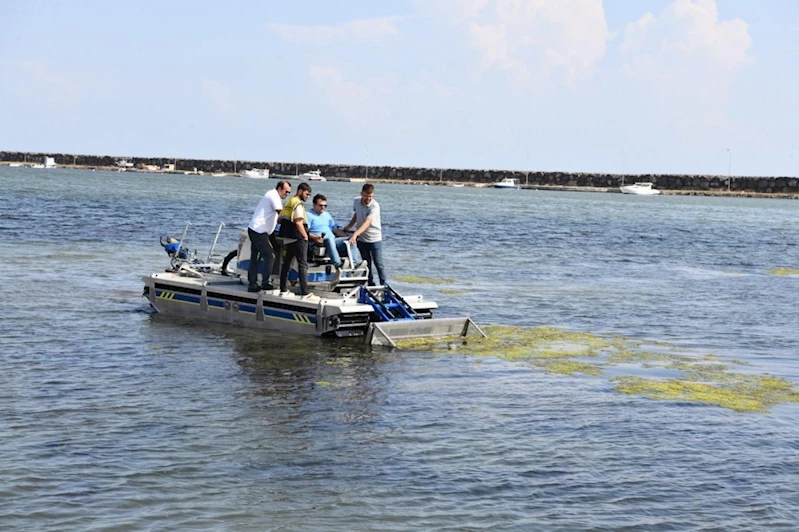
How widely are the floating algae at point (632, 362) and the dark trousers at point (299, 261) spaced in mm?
1683

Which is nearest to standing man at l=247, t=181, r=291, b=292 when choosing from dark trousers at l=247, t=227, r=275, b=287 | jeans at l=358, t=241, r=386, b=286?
dark trousers at l=247, t=227, r=275, b=287

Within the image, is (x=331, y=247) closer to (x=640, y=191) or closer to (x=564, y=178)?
(x=640, y=191)

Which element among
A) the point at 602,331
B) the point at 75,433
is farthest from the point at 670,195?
the point at 75,433

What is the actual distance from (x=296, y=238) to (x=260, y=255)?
0.71 meters

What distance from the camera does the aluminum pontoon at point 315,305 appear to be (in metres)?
15.8

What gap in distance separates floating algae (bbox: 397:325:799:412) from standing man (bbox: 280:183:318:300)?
1748mm

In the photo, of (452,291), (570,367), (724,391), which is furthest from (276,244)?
(452,291)

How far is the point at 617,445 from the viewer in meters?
11.0

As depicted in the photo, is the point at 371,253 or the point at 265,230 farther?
the point at 371,253

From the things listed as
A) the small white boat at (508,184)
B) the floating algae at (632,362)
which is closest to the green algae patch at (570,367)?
the floating algae at (632,362)

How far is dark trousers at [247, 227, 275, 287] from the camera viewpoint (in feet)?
53.4

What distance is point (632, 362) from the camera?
15773 millimetres

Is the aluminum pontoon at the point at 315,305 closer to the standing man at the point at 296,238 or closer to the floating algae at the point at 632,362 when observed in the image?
the standing man at the point at 296,238

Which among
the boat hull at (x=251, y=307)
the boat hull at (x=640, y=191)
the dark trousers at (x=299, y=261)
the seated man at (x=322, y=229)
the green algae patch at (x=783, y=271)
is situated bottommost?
the green algae patch at (x=783, y=271)
